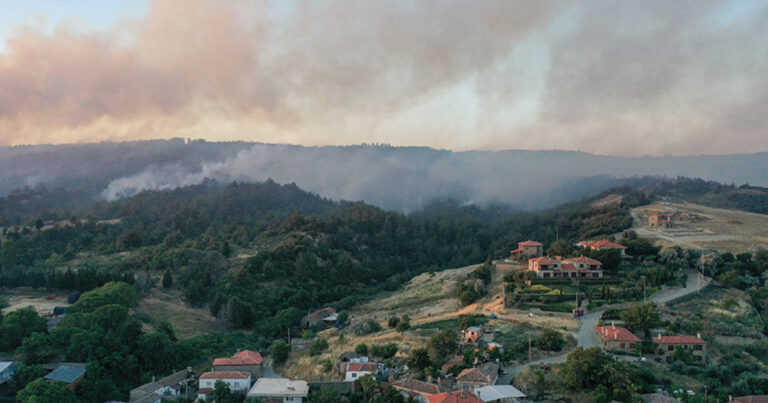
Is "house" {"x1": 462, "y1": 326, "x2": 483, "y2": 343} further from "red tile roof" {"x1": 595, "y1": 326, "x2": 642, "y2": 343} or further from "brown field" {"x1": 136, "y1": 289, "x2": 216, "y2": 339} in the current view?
"brown field" {"x1": 136, "y1": 289, "x2": 216, "y2": 339}

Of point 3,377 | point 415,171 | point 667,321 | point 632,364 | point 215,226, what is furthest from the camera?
point 415,171

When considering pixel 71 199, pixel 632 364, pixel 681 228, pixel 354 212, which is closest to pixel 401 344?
pixel 632 364

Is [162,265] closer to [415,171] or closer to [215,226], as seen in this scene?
[215,226]

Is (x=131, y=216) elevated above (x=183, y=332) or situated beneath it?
elevated above

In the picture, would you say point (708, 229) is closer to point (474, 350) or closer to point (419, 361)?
point (474, 350)

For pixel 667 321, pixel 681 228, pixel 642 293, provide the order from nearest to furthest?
pixel 667 321 < pixel 642 293 < pixel 681 228

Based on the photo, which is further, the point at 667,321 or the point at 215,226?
the point at 215,226
